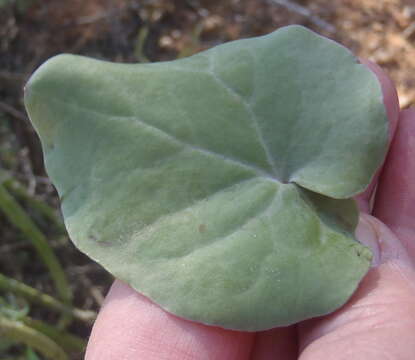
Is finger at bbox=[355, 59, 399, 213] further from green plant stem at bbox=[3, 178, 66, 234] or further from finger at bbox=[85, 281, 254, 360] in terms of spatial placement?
green plant stem at bbox=[3, 178, 66, 234]

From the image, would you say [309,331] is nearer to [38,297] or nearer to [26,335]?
[26,335]

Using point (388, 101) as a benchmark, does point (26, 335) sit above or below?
below

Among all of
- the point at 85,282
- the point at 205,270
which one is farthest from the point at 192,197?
the point at 85,282

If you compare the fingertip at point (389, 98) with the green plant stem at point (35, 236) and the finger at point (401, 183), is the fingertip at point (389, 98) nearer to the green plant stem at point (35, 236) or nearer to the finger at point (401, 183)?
the finger at point (401, 183)

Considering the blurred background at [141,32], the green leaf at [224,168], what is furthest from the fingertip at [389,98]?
the blurred background at [141,32]

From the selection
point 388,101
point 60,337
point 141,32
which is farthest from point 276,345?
point 141,32

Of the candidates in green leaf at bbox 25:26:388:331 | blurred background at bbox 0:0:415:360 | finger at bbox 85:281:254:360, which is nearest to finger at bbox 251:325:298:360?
finger at bbox 85:281:254:360
